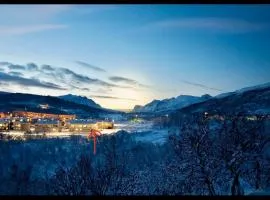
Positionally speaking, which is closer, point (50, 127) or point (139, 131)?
point (50, 127)

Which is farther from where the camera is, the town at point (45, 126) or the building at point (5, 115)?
the building at point (5, 115)

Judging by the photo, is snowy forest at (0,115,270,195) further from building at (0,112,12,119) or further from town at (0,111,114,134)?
building at (0,112,12,119)

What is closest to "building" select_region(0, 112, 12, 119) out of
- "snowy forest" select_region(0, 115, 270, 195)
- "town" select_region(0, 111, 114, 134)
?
"town" select_region(0, 111, 114, 134)

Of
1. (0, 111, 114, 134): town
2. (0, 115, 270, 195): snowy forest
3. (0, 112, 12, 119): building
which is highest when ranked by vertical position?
(0, 112, 12, 119): building

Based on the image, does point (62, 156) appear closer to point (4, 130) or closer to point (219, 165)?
point (4, 130)

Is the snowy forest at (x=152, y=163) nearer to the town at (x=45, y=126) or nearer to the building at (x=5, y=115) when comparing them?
the town at (x=45, y=126)

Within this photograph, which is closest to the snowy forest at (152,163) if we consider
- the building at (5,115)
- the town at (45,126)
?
the town at (45,126)

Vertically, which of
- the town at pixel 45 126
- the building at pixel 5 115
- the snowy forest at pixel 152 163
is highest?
the building at pixel 5 115

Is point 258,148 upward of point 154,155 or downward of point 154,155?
upward

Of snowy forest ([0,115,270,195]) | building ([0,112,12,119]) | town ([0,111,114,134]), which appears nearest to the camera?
snowy forest ([0,115,270,195])
